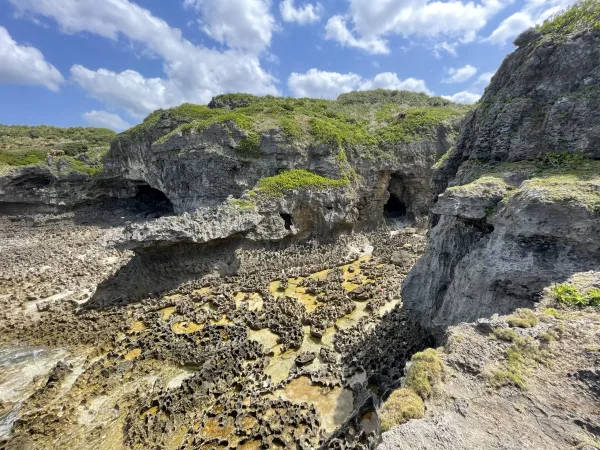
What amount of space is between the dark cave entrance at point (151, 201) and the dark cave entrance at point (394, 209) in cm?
2994

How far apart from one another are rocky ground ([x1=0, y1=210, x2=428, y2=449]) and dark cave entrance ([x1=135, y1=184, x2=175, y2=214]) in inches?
665

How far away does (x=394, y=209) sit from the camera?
4025cm

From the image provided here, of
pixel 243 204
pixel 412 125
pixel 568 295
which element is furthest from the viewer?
pixel 412 125

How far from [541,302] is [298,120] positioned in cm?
3039

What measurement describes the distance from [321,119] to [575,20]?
1021 inches

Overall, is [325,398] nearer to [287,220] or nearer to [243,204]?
[243,204]

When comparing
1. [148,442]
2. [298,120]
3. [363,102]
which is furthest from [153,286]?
[363,102]

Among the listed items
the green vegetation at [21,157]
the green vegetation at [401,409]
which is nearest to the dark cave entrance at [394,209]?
the green vegetation at [401,409]

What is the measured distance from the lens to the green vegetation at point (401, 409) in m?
5.45

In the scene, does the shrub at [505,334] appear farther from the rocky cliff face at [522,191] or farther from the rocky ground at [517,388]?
the rocky cliff face at [522,191]

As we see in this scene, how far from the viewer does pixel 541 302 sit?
791 cm

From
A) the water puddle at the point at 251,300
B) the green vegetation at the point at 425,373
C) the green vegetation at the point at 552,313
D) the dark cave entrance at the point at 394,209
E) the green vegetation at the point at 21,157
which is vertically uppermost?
the green vegetation at the point at 21,157

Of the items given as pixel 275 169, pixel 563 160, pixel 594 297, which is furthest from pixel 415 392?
pixel 275 169

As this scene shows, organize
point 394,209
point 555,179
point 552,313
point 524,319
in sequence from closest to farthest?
point 524,319 → point 552,313 → point 555,179 → point 394,209
